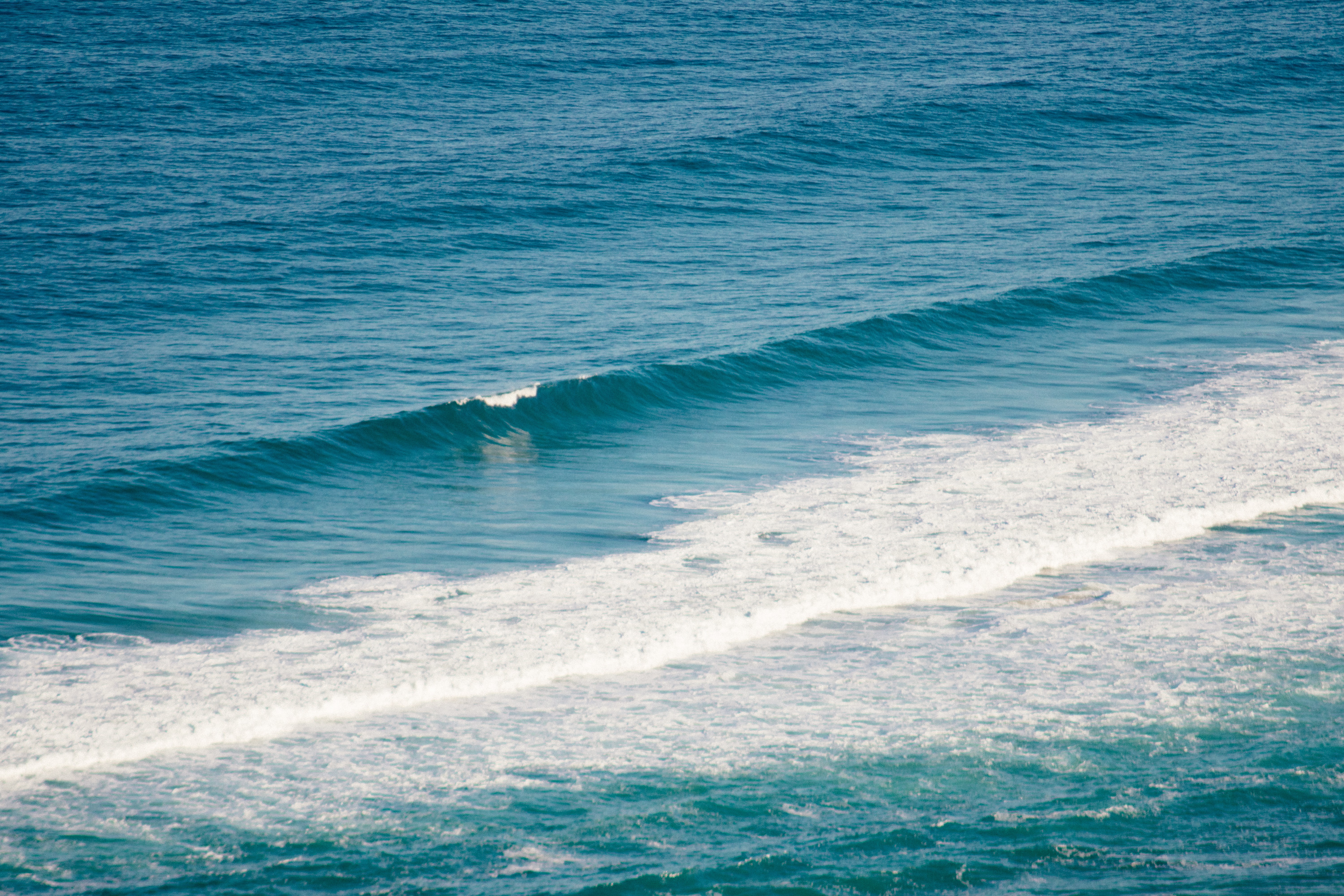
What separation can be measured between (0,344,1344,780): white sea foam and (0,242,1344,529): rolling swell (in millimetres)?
2653

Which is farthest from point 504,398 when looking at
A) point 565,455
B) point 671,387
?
point 671,387

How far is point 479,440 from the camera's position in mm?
11633

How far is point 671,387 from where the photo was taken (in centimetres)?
1323

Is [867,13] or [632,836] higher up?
[867,13]

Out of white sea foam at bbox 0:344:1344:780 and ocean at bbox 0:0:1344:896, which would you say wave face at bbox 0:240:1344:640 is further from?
white sea foam at bbox 0:344:1344:780

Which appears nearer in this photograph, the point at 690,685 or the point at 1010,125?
the point at 690,685

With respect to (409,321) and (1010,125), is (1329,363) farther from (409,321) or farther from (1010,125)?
(1010,125)

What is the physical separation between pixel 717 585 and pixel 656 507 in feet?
6.25

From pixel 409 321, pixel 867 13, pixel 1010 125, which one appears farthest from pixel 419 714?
pixel 867 13

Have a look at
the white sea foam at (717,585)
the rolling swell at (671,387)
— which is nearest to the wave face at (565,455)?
the rolling swell at (671,387)

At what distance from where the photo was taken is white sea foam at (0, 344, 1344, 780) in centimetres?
614

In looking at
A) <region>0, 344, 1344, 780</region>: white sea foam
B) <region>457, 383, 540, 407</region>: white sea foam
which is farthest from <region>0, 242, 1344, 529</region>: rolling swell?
<region>0, 344, 1344, 780</region>: white sea foam

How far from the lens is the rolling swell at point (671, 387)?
386 inches

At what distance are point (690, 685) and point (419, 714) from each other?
4.75 ft
